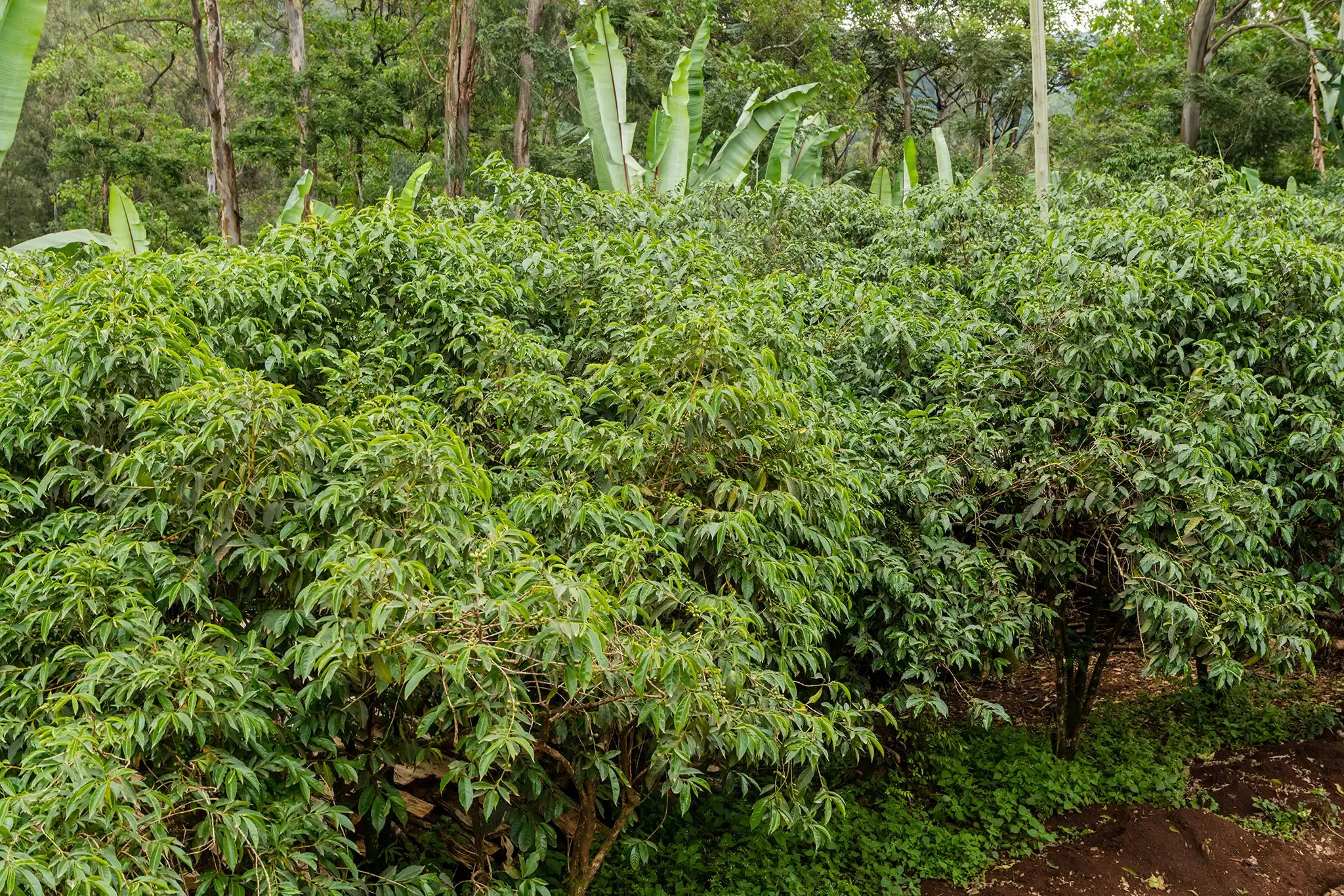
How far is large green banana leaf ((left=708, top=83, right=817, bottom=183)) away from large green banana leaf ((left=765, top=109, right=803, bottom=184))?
0.29 feet

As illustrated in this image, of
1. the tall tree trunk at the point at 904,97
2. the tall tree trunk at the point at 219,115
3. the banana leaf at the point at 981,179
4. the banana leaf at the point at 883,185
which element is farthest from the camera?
the tall tree trunk at the point at 904,97

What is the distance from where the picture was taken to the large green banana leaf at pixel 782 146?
37.6 ft

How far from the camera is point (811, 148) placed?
12.5 meters

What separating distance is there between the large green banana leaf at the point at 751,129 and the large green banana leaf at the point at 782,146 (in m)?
0.09

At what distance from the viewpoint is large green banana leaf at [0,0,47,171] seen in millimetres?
7395

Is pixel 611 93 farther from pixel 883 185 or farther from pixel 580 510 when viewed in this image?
pixel 580 510

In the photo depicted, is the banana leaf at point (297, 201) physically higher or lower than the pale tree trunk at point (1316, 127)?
lower

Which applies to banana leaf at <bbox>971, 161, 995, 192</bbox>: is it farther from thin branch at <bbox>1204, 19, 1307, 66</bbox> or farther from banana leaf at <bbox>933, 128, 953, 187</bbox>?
thin branch at <bbox>1204, 19, 1307, 66</bbox>

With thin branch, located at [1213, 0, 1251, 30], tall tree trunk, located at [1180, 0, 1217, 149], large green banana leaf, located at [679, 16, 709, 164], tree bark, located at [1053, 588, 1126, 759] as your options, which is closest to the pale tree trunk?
tall tree trunk, located at [1180, 0, 1217, 149]

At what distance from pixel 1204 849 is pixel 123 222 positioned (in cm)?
1049

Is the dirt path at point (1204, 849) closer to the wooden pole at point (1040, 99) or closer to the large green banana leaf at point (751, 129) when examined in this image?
the wooden pole at point (1040, 99)

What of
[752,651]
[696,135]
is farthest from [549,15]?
[752,651]

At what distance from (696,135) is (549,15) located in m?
5.47

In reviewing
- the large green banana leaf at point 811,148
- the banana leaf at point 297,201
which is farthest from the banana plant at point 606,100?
the banana leaf at point 297,201
